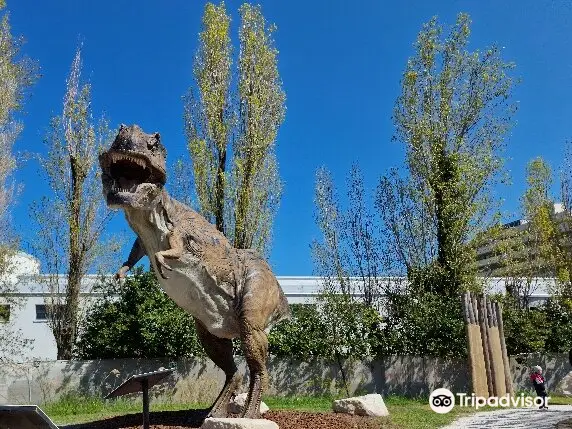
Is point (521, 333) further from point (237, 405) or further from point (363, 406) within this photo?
point (237, 405)

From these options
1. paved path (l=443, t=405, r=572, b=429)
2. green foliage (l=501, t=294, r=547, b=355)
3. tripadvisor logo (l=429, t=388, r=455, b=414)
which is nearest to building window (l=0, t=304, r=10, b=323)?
tripadvisor logo (l=429, t=388, r=455, b=414)

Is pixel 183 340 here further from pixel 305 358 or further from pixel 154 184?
pixel 154 184

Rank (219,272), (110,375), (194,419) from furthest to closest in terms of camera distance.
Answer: (110,375)
(194,419)
(219,272)

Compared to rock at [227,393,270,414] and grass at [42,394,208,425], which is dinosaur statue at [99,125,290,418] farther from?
grass at [42,394,208,425]

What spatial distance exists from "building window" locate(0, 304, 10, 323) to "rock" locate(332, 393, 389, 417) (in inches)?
516

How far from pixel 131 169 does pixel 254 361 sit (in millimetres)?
2746

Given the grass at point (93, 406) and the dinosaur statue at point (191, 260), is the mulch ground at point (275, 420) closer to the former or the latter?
the dinosaur statue at point (191, 260)

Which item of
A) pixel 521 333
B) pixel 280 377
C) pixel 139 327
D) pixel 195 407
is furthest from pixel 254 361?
pixel 521 333

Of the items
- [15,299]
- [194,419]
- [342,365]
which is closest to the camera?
[194,419]

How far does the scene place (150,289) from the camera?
17250 millimetres

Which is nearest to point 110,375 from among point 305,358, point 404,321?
point 305,358

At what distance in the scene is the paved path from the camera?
32.5ft

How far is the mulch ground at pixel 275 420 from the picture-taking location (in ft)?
27.6

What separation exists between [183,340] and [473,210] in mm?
9519
